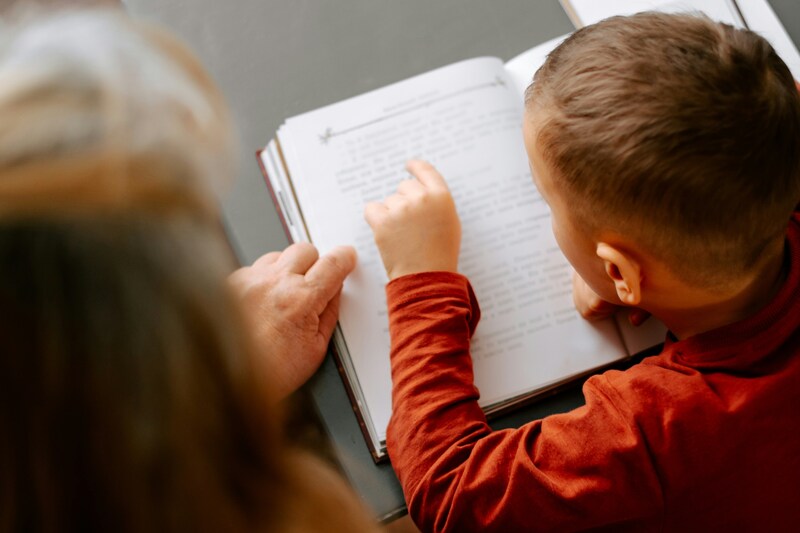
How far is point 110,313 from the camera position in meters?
A: 0.30

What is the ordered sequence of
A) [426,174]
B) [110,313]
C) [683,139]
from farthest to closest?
1. [426,174]
2. [683,139]
3. [110,313]

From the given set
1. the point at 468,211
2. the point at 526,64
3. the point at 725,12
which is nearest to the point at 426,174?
the point at 468,211

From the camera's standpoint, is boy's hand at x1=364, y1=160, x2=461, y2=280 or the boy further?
boy's hand at x1=364, y1=160, x2=461, y2=280

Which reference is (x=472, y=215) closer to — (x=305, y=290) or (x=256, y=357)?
(x=305, y=290)

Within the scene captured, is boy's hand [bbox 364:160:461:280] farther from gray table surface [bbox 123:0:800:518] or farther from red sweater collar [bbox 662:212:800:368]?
red sweater collar [bbox 662:212:800:368]

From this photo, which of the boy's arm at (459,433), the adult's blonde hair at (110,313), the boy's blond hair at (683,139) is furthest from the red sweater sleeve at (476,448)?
the adult's blonde hair at (110,313)

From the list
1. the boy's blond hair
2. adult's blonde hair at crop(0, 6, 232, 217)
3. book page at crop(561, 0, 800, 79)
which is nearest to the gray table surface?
book page at crop(561, 0, 800, 79)

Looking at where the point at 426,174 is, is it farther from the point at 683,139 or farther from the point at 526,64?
the point at 683,139

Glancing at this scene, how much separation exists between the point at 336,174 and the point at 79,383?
45 centimetres

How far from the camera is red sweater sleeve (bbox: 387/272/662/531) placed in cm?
57

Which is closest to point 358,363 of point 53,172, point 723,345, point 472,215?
point 472,215

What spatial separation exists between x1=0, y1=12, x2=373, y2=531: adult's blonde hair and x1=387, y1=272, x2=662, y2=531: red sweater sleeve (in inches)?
11.6

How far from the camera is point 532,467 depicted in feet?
1.92

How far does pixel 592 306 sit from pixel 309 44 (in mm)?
423
